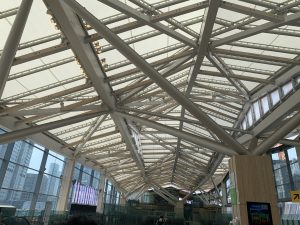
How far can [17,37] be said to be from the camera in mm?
8406

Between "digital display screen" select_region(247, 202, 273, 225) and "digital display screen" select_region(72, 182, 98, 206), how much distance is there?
1024 inches

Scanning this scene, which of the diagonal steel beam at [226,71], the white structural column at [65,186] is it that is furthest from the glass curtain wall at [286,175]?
the white structural column at [65,186]

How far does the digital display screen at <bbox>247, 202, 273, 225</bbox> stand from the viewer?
43.5 feet

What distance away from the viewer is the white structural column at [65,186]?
28.6 m

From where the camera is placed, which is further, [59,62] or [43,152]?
[43,152]

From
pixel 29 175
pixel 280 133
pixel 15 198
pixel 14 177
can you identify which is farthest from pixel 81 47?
pixel 29 175

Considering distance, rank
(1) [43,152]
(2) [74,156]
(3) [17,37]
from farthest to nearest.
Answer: (2) [74,156] → (1) [43,152] → (3) [17,37]

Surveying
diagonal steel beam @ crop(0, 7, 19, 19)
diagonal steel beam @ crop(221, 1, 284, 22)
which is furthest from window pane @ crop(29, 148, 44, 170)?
diagonal steel beam @ crop(221, 1, 284, 22)

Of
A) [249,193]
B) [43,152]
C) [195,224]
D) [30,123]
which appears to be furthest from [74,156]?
[249,193]

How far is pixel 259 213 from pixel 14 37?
1252 centimetres

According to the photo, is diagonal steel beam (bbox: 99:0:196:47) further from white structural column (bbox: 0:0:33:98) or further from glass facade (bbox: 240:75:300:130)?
glass facade (bbox: 240:75:300:130)

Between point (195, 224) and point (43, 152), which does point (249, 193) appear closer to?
point (195, 224)

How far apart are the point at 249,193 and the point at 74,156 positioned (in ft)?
68.9

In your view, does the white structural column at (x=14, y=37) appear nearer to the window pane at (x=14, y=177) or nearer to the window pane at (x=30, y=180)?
the window pane at (x=14, y=177)
